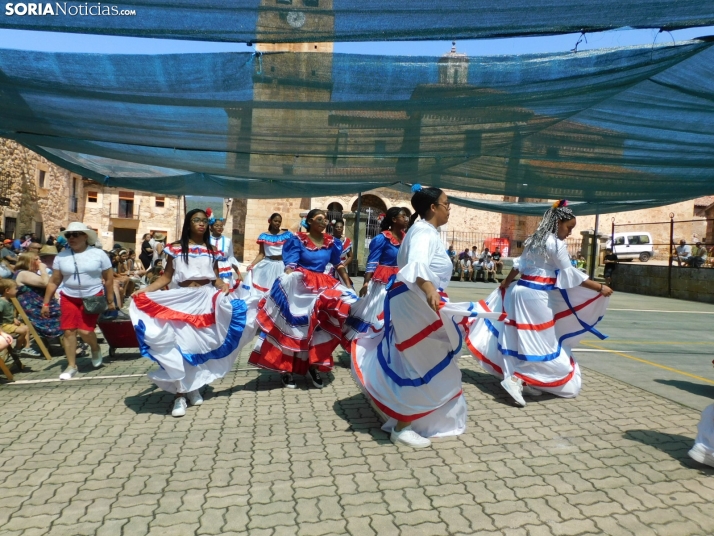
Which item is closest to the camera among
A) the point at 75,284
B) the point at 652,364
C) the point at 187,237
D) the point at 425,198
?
the point at 425,198

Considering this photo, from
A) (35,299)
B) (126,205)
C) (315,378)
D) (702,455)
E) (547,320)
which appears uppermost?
(126,205)

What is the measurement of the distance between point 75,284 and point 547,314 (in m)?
4.94

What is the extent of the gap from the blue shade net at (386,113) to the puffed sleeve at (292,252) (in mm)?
1366

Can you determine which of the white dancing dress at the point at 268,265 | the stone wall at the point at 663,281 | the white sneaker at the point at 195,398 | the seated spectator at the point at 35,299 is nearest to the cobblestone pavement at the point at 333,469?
the white sneaker at the point at 195,398

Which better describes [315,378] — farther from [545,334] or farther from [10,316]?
[10,316]

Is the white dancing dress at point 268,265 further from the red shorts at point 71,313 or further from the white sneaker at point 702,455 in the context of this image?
the white sneaker at point 702,455

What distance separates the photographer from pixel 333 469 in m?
3.45

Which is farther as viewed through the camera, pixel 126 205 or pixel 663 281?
pixel 126 205

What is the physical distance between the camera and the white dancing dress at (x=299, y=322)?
17.6ft

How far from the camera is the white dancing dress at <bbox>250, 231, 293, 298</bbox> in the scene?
9462mm

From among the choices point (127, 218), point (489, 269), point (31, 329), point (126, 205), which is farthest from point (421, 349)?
point (126, 205)

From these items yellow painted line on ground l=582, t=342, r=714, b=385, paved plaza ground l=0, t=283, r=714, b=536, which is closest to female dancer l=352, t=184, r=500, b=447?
paved plaza ground l=0, t=283, r=714, b=536

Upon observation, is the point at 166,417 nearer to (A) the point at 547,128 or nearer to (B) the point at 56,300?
(B) the point at 56,300

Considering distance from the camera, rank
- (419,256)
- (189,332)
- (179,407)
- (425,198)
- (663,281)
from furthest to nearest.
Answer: (663,281) < (189,332) < (179,407) < (425,198) < (419,256)
